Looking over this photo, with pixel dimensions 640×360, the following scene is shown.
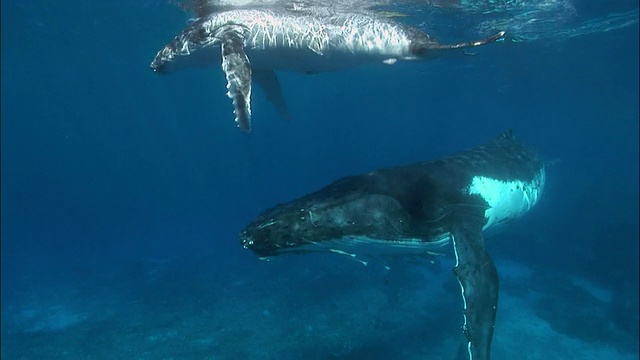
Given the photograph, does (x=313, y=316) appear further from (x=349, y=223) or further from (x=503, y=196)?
(x=349, y=223)

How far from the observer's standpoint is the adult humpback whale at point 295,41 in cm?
816

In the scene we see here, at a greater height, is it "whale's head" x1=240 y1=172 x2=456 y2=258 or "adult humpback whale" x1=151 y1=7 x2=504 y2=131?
"adult humpback whale" x1=151 y1=7 x2=504 y2=131

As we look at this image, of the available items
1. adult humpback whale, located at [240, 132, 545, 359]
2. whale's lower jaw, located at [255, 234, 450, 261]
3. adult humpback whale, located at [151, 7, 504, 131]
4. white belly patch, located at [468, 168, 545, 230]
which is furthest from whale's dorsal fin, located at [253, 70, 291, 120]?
whale's lower jaw, located at [255, 234, 450, 261]

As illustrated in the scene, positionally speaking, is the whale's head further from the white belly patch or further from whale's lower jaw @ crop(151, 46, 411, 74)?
whale's lower jaw @ crop(151, 46, 411, 74)

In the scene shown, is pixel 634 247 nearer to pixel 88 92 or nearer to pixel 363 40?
pixel 363 40

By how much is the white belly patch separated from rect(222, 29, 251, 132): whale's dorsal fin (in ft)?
13.8

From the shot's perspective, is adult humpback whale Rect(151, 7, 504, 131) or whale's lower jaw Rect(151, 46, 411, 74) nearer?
adult humpback whale Rect(151, 7, 504, 131)

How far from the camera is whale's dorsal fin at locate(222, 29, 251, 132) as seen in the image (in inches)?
248

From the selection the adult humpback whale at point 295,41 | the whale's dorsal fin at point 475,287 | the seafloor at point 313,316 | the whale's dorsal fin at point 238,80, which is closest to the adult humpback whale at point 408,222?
the whale's dorsal fin at point 475,287

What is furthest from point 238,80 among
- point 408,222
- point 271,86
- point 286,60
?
point 271,86

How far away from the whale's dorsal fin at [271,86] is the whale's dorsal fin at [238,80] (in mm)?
2866

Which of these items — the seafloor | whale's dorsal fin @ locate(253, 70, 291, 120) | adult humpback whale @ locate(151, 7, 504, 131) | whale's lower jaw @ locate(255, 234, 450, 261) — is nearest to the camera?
whale's lower jaw @ locate(255, 234, 450, 261)

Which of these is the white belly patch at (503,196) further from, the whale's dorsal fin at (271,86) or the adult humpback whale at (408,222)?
the whale's dorsal fin at (271,86)

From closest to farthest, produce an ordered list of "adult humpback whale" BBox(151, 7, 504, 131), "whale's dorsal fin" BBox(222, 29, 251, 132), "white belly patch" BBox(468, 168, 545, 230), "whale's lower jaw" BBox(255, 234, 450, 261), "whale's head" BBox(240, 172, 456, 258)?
1. "whale's head" BBox(240, 172, 456, 258)
2. "whale's lower jaw" BBox(255, 234, 450, 261)
3. "whale's dorsal fin" BBox(222, 29, 251, 132)
4. "white belly patch" BBox(468, 168, 545, 230)
5. "adult humpback whale" BBox(151, 7, 504, 131)
